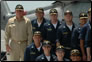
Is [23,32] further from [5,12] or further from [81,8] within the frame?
[5,12]

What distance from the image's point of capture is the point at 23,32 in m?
5.43

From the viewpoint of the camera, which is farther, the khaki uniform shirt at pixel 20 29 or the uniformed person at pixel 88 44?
the khaki uniform shirt at pixel 20 29

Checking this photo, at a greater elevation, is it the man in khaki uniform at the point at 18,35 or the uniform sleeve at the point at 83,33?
the uniform sleeve at the point at 83,33

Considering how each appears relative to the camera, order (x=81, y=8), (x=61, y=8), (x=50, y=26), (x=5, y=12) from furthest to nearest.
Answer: (x=5, y=12) → (x=61, y=8) → (x=81, y=8) → (x=50, y=26)

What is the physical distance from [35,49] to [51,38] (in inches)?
20.4

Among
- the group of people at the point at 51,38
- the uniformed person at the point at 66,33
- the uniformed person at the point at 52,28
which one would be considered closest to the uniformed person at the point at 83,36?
the group of people at the point at 51,38

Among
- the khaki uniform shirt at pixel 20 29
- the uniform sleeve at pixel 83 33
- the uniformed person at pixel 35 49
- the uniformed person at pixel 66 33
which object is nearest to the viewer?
the uniform sleeve at pixel 83 33

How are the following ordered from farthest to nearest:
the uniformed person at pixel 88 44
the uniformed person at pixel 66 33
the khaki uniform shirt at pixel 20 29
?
the khaki uniform shirt at pixel 20 29
the uniformed person at pixel 66 33
the uniformed person at pixel 88 44

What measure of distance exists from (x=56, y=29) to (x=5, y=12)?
6.57 m

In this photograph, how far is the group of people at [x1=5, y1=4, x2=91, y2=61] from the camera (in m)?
4.46

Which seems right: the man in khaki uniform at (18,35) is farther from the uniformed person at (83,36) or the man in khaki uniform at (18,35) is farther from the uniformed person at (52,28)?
the uniformed person at (83,36)

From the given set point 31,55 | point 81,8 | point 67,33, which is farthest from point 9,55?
point 81,8

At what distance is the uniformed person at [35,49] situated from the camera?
4742 millimetres

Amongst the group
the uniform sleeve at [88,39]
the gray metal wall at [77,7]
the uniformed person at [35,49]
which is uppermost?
the uniform sleeve at [88,39]
